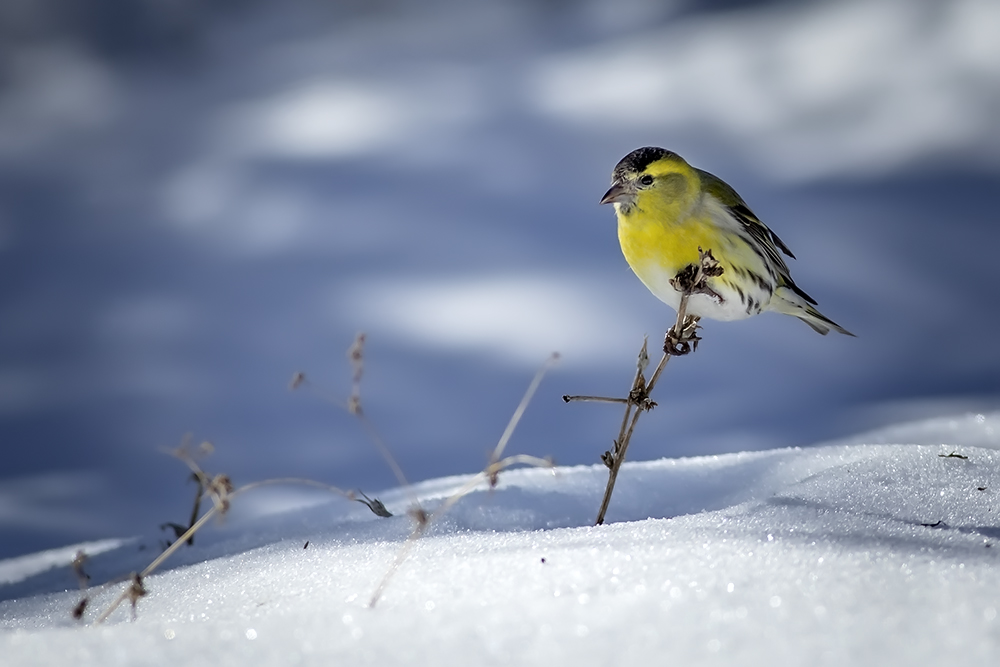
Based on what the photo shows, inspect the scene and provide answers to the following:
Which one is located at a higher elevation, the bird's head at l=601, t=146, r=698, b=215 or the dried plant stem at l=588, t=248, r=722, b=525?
the bird's head at l=601, t=146, r=698, b=215

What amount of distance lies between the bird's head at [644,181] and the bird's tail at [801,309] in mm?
661

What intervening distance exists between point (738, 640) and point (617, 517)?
1.13m

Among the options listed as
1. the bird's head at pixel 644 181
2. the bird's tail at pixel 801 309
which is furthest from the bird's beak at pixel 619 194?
the bird's tail at pixel 801 309

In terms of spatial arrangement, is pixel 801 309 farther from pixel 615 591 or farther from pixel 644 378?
pixel 615 591

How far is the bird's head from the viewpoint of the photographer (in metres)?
2.30

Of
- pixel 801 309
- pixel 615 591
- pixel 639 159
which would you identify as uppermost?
pixel 639 159

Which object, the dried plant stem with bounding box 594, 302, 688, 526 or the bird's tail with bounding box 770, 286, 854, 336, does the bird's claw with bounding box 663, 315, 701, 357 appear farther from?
the bird's tail with bounding box 770, 286, 854, 336

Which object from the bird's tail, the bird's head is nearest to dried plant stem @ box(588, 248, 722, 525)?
the bird's head

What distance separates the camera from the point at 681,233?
2.27 metres

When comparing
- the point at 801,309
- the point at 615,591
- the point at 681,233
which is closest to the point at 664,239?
the point at 681,233

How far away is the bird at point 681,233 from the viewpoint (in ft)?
7.43

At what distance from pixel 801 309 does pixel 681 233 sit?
2.82 ft

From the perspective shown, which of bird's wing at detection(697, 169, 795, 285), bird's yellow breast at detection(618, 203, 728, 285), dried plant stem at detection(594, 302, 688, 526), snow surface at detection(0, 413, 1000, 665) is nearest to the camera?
snow surface at detection(0, 413, 1000, 665)

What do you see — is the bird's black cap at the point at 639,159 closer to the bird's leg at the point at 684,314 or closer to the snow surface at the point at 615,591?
the bird's leg at the point at 684,314
